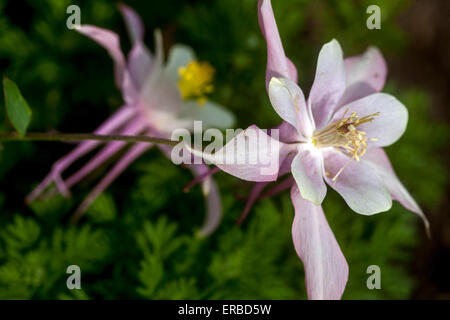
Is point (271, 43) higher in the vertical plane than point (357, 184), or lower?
higher

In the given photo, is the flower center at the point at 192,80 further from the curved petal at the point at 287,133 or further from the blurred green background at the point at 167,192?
the curved petal at the point at 287,133

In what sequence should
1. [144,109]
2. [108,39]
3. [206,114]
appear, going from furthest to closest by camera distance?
[206,114], [144,109], [108,39]

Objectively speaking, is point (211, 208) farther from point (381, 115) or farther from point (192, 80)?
point (381, 115)

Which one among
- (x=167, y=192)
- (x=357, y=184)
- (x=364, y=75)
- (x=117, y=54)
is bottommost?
(x=357, y=184)

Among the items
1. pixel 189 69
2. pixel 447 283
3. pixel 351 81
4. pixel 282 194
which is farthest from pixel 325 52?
pixel 447 283

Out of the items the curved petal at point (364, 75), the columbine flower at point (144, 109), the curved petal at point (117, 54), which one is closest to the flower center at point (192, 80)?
the columbine flower at point (144, 109)

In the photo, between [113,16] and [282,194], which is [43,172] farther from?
[282,194]

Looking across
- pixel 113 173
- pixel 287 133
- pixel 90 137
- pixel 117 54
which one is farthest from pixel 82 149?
pixel 287 133

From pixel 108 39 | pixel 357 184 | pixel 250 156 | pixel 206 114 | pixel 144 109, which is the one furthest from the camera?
pixel 206 114
